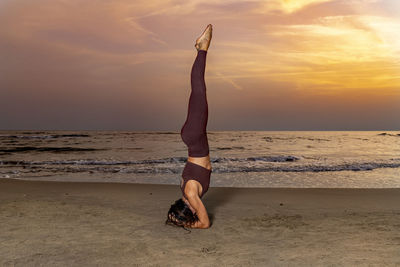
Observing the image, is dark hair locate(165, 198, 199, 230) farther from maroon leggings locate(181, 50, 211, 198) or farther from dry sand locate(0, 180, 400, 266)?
maroon leggings locate(181, 50, 211, 198)

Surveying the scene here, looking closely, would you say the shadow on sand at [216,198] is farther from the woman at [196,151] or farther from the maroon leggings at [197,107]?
the maroon leggings at [197,107]

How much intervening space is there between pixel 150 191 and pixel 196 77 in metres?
5.18

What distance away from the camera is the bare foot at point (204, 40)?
18.3 feet

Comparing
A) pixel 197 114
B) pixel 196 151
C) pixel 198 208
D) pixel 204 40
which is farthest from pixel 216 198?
pixel 204 40

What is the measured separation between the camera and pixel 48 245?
4.96 m

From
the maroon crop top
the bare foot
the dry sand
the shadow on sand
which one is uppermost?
the bare foot

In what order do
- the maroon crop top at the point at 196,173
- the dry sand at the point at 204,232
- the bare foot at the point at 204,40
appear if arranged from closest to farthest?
the dry sand at the point at 204,232
the bare foot at the point at 204,40
the maroon crop top at the point at 196,173

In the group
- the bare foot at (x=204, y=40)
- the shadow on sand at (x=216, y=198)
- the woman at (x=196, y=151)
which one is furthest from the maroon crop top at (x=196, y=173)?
the bare foot at (x=204, y=40)

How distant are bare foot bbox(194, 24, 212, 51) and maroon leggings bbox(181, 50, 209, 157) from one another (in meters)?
0.06

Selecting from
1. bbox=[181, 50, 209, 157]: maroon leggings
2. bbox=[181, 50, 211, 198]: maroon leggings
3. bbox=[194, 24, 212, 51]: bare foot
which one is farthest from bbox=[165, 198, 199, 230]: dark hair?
bbox=[194, 24, 212, 51]: bare foot

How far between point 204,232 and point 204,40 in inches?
109

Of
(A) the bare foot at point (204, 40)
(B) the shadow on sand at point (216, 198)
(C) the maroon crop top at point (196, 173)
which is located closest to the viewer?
(A) the bare foot at point (204, 40)

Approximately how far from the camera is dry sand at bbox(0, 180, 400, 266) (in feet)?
14.8

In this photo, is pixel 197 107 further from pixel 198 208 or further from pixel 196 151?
pixel 198 208
